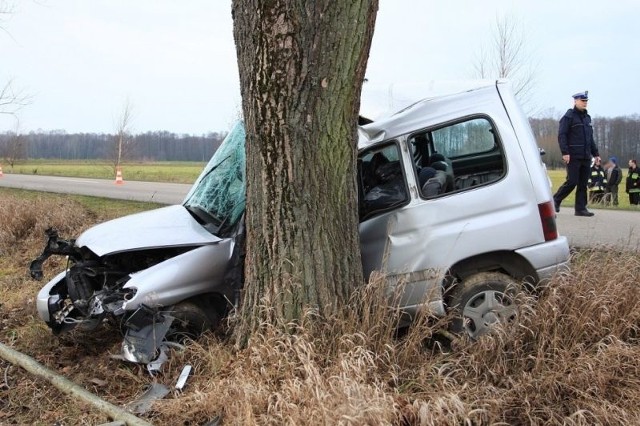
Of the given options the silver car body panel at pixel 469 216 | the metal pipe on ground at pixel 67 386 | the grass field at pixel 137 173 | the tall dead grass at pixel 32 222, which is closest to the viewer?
the metal pipe on ground at pixel 67 386

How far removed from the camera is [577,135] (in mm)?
8484

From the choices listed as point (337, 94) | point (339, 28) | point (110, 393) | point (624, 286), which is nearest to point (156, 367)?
point (110, 393)

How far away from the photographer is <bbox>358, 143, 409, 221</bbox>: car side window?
184 inches

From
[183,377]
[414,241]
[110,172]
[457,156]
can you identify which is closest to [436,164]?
[457,156]

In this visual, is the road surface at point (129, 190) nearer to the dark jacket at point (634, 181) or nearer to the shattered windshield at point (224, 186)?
the shattered windshield at point (224, 186)

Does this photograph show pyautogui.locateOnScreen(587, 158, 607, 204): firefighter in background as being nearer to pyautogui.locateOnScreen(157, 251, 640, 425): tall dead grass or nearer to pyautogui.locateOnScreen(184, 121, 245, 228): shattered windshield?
pyautogui.locateOnScreen(157, 251, 640, 425): tall dead grass

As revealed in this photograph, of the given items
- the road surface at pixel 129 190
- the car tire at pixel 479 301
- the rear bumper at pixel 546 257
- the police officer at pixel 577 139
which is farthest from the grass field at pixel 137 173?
the car tire at pixel 479 301

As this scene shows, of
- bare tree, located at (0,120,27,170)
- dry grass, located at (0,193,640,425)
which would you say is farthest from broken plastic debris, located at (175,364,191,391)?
bare tree, located at (0,120,27,170)

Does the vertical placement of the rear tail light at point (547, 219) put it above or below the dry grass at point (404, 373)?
above

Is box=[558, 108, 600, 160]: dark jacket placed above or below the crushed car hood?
above

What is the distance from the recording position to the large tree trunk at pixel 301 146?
371cm

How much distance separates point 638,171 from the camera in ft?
50.9

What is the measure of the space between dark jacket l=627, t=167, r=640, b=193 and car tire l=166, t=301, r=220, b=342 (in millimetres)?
14632

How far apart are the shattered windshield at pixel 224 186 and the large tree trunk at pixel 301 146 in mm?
923
